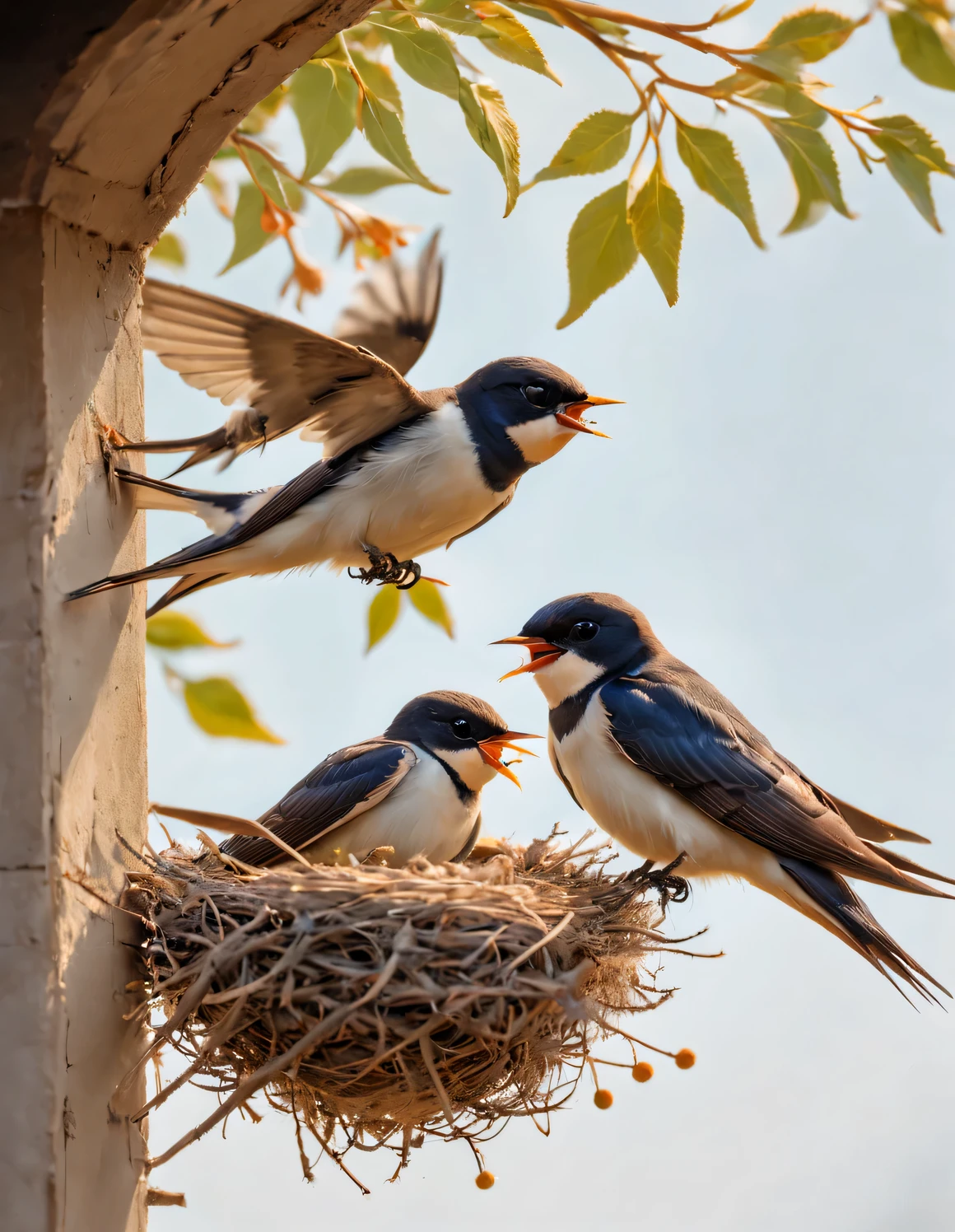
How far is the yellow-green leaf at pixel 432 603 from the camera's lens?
2908 millimetres

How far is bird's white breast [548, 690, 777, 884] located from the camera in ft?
7.59

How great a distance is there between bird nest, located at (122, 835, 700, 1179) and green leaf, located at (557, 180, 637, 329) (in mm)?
1101

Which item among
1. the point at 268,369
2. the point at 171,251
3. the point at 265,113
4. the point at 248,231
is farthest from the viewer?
the point at 171,251

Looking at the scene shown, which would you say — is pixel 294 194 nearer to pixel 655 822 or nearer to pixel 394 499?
pixel 394 499

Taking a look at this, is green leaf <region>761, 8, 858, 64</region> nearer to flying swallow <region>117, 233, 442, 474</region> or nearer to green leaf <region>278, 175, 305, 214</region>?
flying swallow <region>117, 233, 442, 474</region>

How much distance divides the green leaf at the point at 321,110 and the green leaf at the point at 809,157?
81cm

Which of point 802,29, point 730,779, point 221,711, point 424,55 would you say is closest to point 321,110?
point 424,55

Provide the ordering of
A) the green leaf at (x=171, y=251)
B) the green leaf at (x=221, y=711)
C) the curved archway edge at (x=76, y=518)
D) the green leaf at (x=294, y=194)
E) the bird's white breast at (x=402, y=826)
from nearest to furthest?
the curved archway edge at (x=76, y=518) < the bird's white breast at (x=402, y=826) < the green leaf at (x=221, y=711) < the green leaf at (x=294, y=194) < the green leaf at (x=171, y=251)

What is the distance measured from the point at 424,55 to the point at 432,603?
1.21 meters

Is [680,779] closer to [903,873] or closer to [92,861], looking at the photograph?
[903,873]

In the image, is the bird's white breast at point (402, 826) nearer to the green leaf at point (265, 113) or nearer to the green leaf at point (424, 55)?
the green leaf at point (424, 55)

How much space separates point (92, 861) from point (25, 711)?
258mm

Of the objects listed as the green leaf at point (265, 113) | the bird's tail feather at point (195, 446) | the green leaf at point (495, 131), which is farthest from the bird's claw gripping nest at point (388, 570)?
the green leaf at point (265, 113)

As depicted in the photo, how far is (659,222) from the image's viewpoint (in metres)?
2.30
